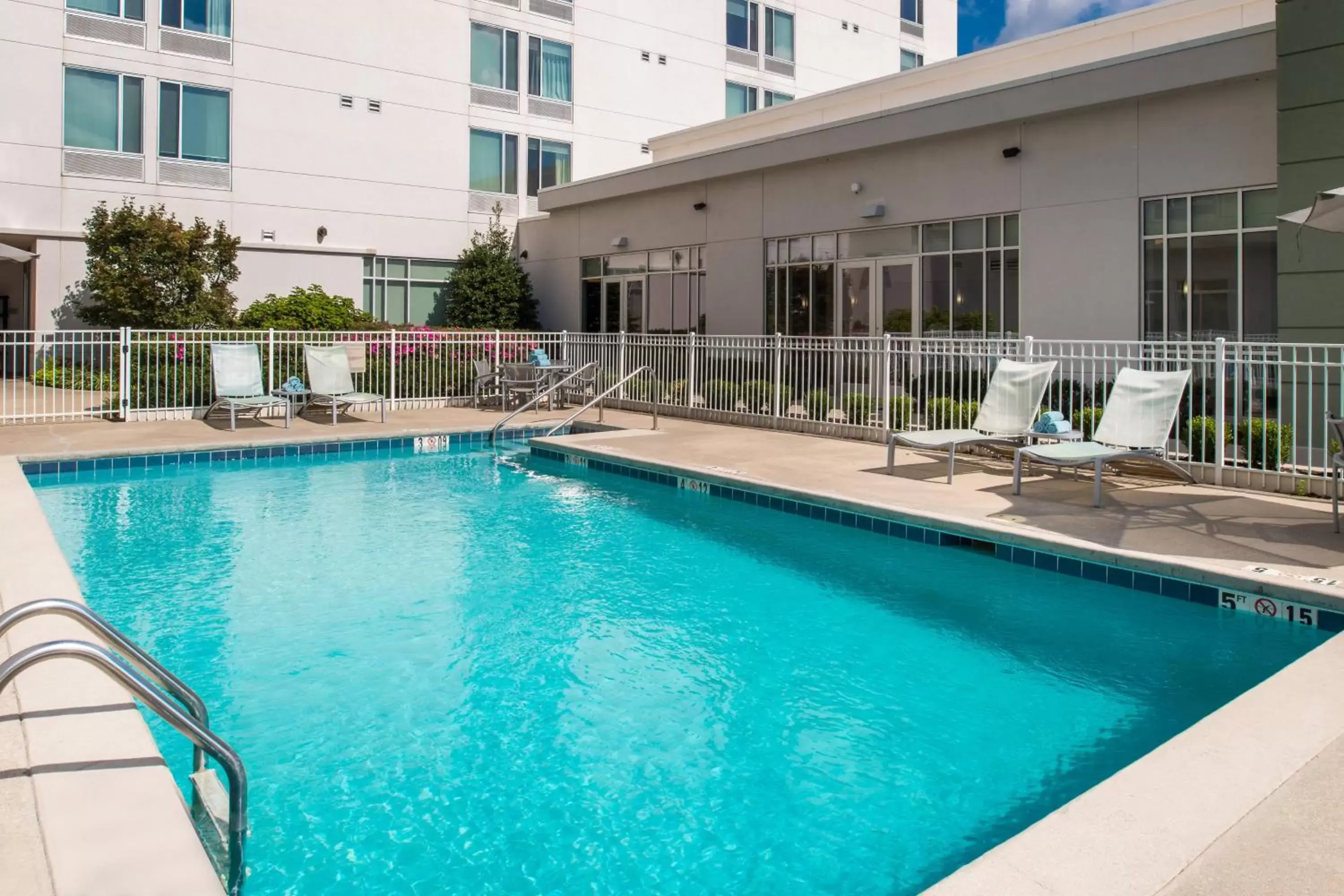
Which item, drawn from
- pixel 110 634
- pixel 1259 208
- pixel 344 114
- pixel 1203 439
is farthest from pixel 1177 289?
pixel 344 114

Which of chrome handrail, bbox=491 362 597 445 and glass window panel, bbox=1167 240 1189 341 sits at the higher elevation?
glass window panel, bbox=1167 240 1189 341

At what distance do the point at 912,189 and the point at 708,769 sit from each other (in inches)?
478

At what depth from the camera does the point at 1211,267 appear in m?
11.3

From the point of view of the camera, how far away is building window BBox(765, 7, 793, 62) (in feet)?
92.9

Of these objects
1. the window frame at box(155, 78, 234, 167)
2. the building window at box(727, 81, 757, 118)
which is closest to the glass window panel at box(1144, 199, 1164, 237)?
the window frame at box(155, 78, 234, 167)

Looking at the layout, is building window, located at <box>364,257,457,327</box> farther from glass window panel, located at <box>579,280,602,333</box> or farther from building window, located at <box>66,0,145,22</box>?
building window, located at <box>66,0,145,22</box>

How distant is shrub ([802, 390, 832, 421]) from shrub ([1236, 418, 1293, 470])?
4.79 meters

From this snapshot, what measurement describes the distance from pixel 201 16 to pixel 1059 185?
16910 mm

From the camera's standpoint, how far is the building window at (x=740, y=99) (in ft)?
91.7

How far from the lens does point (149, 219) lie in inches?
679

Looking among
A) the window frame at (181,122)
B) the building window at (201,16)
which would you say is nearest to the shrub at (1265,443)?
the window frame at (181,122)

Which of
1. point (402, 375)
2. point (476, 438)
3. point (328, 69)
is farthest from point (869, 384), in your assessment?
point (328, 69)

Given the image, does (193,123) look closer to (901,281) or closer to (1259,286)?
(901,281)

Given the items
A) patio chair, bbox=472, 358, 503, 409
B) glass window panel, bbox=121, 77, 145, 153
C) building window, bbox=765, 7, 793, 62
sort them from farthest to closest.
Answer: building window, bbox=765, 7, 793, 62 → glass window panel, bbox=121, 77, 145, 153 → patio chair, bbox=472, 358, 503, 409
